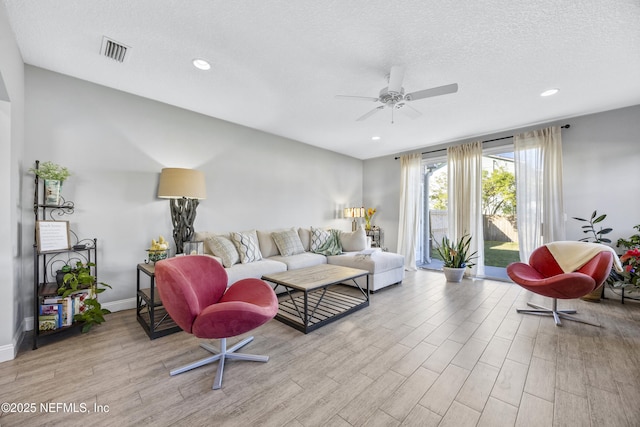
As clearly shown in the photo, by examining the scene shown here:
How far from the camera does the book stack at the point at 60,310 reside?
2.22 m

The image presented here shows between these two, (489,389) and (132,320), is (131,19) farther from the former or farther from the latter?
(489,389)

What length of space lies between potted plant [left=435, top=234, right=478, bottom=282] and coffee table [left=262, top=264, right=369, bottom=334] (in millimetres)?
1897

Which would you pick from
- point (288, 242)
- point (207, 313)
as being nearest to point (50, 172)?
point (207, 313)

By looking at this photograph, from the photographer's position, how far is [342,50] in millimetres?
2305

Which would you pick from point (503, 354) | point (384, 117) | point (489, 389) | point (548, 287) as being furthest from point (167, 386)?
point (384, 117)

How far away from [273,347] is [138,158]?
2823 millimetres

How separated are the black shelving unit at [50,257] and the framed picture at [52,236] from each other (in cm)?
4

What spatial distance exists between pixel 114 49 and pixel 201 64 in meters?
0.73

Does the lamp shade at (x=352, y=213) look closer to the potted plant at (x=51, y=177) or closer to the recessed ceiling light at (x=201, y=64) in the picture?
the recessed ceiling light at (x=201, y=64)


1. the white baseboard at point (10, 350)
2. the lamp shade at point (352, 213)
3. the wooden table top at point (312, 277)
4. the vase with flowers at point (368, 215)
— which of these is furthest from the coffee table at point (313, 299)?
the vase with flowers at point (368, 215)

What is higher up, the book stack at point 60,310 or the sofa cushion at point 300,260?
the sofa cushion at point 300,260

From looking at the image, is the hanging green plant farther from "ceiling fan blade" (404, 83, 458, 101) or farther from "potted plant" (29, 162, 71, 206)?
"ceiling fan blade" (404, 83, 458, 101)

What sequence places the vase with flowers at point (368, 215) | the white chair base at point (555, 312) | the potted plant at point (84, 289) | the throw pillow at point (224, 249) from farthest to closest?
the vase with flowers at point (368, 215)
the throw pillow at point (224, 249)
the white chair base at point (555, 312)
the potted plant at point (84, 289)

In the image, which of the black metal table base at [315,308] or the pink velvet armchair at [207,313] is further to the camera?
the black metal table base at [315,308]
